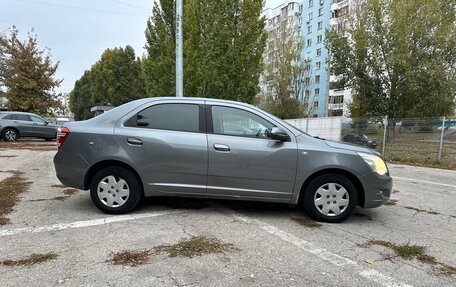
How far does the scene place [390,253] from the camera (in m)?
3.99

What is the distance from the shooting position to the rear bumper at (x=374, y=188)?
4961 millimetres

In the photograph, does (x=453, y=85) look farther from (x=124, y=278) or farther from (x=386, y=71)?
(x=124, y=278)

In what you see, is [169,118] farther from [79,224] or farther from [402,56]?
[402,56]

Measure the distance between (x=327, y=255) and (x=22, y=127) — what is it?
19.8 m

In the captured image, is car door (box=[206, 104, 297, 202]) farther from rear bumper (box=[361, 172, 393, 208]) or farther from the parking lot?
rear bumper (box=[361, 172, 393, 208])

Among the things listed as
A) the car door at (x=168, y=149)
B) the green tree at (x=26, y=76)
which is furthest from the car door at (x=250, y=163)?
the green tree at (x=26, y=76)

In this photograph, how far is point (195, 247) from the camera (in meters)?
3.90

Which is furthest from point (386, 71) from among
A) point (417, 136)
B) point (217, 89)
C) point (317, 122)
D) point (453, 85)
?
point (217, 89)

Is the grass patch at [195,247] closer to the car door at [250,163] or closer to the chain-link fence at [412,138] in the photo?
the car door at [250,163]

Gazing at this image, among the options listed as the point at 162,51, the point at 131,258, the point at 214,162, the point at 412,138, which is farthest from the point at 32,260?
the point at 162,51

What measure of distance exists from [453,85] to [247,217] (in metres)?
21.0

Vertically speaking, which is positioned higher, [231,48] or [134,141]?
[231,48]

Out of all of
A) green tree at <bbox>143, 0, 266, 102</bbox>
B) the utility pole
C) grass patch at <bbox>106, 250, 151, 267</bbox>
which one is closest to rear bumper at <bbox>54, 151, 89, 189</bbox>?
grass patch at <bbox>106, 250, 151, 267</bbox>

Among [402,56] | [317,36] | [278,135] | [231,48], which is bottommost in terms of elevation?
[278,135]
